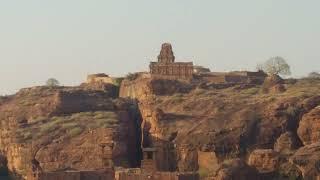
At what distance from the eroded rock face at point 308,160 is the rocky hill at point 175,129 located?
0.17 feet

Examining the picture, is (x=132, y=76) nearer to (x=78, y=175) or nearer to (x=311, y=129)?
(x=311, y=129)

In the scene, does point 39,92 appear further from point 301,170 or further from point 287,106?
point 301,170

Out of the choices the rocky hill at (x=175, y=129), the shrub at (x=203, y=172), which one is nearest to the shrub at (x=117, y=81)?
the rocky hill at (x=175, y=129)

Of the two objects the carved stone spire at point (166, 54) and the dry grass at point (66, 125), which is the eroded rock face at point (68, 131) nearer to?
the dry grass at point (66, 125)

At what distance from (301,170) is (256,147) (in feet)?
19.7

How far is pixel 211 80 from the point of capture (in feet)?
211

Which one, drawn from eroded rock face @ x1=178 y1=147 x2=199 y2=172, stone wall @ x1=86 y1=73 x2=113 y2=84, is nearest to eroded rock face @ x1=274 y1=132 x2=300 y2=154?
eroded rock face @ x1=178 y1=147 x2=199 y2=172

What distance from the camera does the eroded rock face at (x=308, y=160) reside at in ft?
140

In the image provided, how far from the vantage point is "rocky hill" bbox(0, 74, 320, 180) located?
47000 mm

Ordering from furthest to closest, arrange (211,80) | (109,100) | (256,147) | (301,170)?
(211,80)
(109,100)
(256,147)
(301,170)

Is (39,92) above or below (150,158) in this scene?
above

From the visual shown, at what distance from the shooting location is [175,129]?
52219 millimetres

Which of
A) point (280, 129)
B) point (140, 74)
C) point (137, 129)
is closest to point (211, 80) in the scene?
point (140, 74)

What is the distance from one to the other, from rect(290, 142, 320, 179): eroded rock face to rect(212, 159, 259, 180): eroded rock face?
2.26 meters
